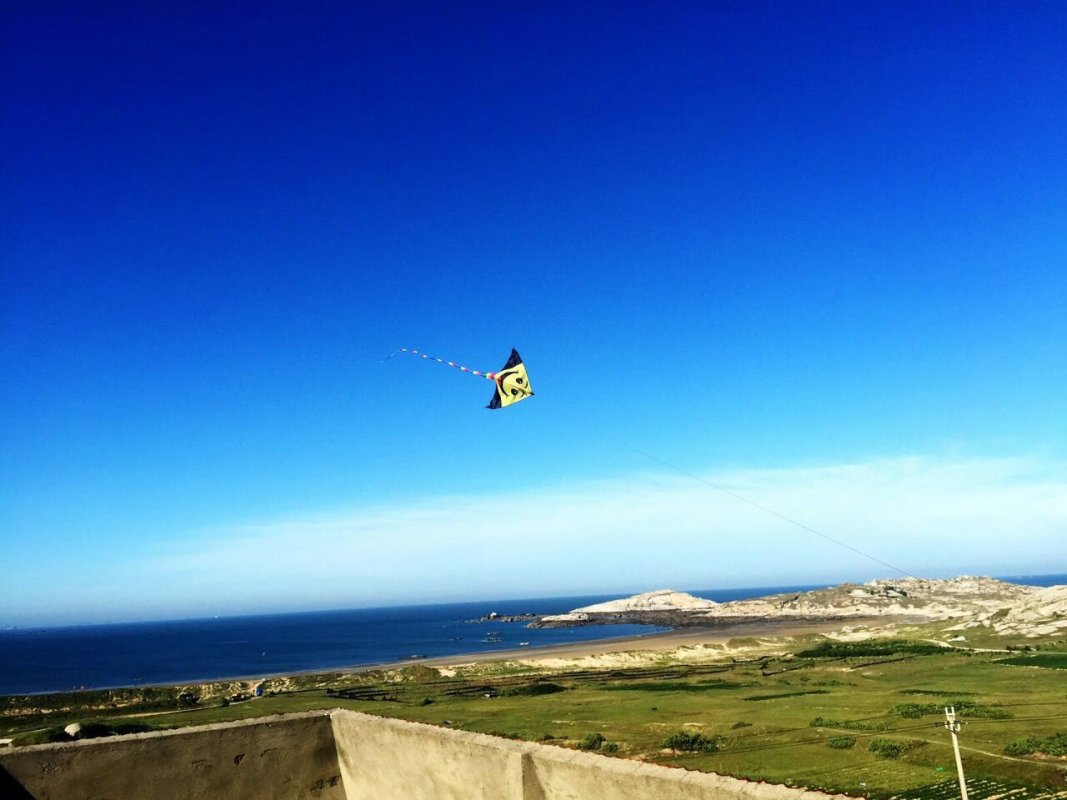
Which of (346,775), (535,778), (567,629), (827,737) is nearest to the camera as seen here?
(535,778)

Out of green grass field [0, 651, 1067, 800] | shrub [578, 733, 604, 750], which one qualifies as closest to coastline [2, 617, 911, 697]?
green grass field [0, 651, 1067, 800]

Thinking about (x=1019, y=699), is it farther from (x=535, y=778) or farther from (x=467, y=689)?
(x=467, y=689)

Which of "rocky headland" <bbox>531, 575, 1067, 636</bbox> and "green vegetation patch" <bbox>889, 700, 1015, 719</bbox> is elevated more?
"green vegetation patch" <bbox>889, 700, 1015, 719</bbox>

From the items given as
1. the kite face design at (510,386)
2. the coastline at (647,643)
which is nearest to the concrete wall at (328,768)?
the kite face design at (510,386)

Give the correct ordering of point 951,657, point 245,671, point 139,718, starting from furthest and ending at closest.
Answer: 1. point 245,671
2. point 951,657
3. point 139,718

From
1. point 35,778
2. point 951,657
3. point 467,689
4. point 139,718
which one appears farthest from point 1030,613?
point 35,778

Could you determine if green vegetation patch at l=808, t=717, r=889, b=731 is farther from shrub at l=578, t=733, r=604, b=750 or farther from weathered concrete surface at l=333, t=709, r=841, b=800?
weathered concrete surface at l=333, t=709, r=841, b=800
